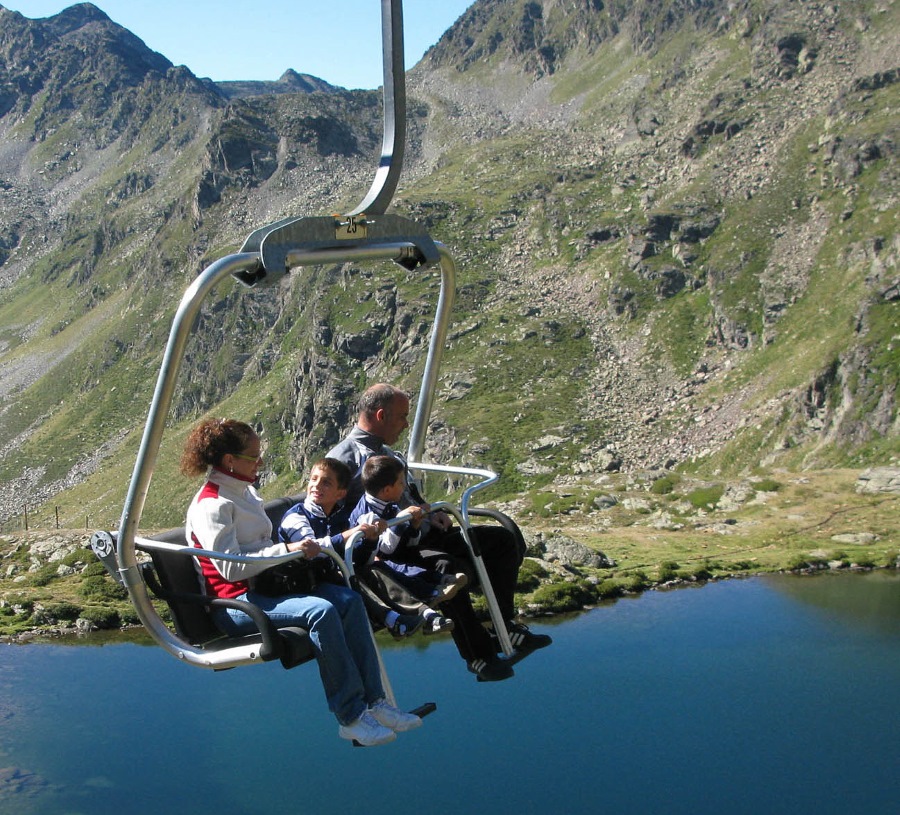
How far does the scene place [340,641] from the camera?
732cm

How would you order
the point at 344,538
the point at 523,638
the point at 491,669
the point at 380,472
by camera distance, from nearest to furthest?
1. the point at 344,538
2. the point at 380,472
3. the point at 491,669
4. the point at 523,638

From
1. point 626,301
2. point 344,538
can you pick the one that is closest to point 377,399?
point 344,538

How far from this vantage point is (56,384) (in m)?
192

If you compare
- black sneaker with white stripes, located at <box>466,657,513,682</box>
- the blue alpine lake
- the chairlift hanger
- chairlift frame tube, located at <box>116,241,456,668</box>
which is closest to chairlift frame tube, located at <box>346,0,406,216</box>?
the chairlift hanger

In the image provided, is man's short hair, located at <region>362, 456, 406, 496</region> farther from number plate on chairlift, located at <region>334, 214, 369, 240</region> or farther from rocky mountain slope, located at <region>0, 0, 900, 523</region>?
rocky mountain slope, located at <region>0, 0, 900, 523</region>

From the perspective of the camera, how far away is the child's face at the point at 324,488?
7902 mm

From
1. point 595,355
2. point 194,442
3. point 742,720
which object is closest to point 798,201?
point 595,355

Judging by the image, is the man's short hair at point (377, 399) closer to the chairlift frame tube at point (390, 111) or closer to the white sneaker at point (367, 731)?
the chairlift frame tube at point (390, 111)

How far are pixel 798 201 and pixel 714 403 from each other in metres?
26.1

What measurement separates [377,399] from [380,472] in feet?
3.37

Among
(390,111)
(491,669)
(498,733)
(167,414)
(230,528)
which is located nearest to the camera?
(167,414)

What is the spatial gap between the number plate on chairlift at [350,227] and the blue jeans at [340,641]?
2534 millimetres

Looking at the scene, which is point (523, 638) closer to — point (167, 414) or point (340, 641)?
point (340, 641)

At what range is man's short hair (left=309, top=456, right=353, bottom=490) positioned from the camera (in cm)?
792
